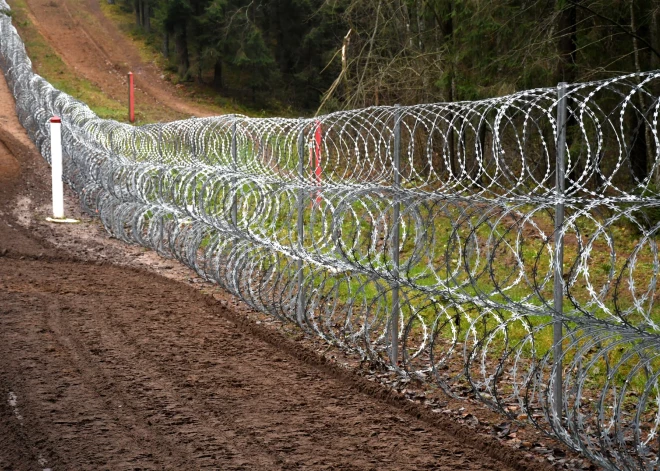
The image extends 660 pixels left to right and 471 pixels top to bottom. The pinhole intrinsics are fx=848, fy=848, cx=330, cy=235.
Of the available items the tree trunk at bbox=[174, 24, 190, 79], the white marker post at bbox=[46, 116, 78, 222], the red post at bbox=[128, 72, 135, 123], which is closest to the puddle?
the white marker post at bbox=[46, 116, 78, 222]

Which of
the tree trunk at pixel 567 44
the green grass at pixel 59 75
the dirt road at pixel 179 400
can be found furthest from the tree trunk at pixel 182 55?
the dirt road at pixel 179 400

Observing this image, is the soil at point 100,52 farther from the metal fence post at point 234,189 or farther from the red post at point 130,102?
the metal fence post at point 234,189

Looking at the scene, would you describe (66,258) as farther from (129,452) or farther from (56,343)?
(129,452)

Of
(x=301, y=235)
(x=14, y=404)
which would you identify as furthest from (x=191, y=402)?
(x=301, y=235)

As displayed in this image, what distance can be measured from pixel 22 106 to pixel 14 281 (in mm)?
16440

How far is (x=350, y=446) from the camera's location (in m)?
Answer: 5.34

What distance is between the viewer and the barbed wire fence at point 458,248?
5.08 metres

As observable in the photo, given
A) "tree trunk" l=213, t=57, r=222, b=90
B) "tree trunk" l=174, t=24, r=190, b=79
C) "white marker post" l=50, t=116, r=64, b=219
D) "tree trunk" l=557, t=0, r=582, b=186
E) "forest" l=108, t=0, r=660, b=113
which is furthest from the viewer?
"tree trunk" l=213, t=57, r=222, b=90

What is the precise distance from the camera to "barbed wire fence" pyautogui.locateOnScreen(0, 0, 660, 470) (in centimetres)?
508

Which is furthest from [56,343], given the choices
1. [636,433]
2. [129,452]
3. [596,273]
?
[596,273]

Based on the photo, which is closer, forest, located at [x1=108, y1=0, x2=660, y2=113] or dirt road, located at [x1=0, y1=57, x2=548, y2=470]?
dirt road, located at [x1=0, y1=57, x2=548, y2=470]

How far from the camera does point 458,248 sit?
11.3 meters

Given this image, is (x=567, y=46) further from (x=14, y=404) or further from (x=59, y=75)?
(x=59, y=75)

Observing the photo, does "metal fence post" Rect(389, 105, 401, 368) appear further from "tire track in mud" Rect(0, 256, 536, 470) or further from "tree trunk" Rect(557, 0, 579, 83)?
"tree trunk" Rect(557, 0, 579, 83)
